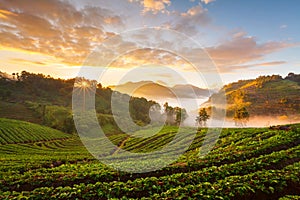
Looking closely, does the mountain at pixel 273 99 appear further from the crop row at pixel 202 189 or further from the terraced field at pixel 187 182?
the crop row at pixel 202 189

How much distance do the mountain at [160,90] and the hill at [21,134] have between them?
54353 mm

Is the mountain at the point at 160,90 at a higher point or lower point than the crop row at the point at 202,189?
higher

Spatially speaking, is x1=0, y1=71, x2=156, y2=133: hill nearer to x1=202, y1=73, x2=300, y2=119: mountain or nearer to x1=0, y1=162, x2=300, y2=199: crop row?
x1=0, y1=162, x2=300, y2=199: crop row

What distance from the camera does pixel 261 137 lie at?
32.2 meters

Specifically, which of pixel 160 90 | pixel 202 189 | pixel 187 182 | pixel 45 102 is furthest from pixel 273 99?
pixel 202 189

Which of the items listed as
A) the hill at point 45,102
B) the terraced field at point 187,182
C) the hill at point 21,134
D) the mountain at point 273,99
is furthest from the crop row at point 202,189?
the mountain at point 273,99

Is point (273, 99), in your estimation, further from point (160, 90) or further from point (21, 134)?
point (160, 90)

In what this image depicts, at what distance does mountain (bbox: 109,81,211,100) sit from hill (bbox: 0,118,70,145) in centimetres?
5435

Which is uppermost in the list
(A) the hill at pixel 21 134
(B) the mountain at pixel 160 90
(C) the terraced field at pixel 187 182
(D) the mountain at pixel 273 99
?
(D) the mountain at pixel 273 99

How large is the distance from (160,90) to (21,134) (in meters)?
63.5

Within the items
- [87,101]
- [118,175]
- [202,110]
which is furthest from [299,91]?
[118,175]

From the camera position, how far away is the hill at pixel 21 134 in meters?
63.3

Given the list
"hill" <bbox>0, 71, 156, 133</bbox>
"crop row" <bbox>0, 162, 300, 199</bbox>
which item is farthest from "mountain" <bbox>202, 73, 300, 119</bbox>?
"crop row" <bbox>0, 162, 300, 199</bbox>

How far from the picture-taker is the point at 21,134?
68.9m
